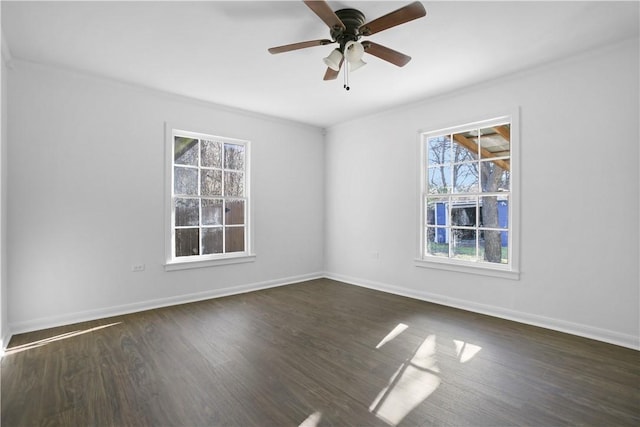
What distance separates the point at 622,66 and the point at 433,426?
3503mm

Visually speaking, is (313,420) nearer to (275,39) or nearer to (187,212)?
(275,39)

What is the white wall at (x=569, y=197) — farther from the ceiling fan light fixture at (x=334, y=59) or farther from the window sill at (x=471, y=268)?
the ceiling fan light fixture at (x=334, y=59)

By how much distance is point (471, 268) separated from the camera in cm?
390

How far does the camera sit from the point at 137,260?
3.89 meters

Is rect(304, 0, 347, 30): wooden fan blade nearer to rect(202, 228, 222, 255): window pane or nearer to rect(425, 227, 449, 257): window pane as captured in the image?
rect(425, 227, 449, 257): window pane

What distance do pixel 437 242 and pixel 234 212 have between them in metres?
3.00

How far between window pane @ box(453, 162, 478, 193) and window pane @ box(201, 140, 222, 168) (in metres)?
3.33

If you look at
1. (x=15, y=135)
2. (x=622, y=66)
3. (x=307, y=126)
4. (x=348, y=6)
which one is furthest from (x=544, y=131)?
(x=15, y=135)

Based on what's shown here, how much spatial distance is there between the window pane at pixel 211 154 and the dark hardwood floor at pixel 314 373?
2143 mm

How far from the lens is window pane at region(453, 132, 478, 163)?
4.03 metres

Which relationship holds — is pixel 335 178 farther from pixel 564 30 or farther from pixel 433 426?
pixel 433 426

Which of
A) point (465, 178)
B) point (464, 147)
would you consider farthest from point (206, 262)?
point (464, 147)

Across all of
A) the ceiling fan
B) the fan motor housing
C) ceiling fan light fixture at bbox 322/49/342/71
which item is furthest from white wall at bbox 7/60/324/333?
the fan motor housing

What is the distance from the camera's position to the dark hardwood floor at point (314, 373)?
189 centimetres
